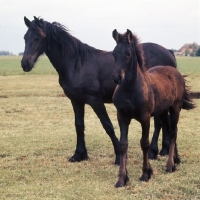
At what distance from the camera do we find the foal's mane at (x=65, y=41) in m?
6.92

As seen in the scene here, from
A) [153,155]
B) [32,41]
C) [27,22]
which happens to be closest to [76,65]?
[32,41]

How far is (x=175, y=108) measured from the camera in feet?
21.8

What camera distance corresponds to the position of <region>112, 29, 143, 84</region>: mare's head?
200 inches

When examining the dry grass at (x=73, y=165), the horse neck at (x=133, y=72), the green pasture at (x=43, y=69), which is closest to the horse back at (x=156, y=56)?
the dry grass at (x=73, y=165)

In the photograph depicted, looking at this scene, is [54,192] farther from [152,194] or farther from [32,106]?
[32,106]

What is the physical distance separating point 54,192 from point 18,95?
44.5 feet

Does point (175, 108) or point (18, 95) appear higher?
point (175, 108)

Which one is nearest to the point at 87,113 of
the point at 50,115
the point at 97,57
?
the point at 50,115

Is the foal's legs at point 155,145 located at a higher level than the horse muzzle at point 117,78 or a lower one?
lower

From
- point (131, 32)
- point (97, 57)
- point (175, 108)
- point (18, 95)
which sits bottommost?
point (18, 95)

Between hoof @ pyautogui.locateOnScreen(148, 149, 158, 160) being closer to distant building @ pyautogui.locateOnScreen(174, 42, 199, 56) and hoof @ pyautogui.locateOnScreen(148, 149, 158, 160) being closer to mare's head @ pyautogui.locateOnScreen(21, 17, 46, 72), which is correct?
mare's head @ pyautogui.locateOnScreen(21, 17, 46, 72)

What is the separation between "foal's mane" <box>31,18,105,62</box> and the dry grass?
1.96 metres

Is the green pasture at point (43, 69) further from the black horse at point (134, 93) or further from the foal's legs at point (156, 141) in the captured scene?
the black horse at point (134, 93)

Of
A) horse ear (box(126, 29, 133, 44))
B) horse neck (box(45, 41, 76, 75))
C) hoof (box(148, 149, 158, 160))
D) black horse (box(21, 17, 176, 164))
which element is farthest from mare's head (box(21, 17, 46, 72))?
hoof (box(148, 149, 158, 160))
